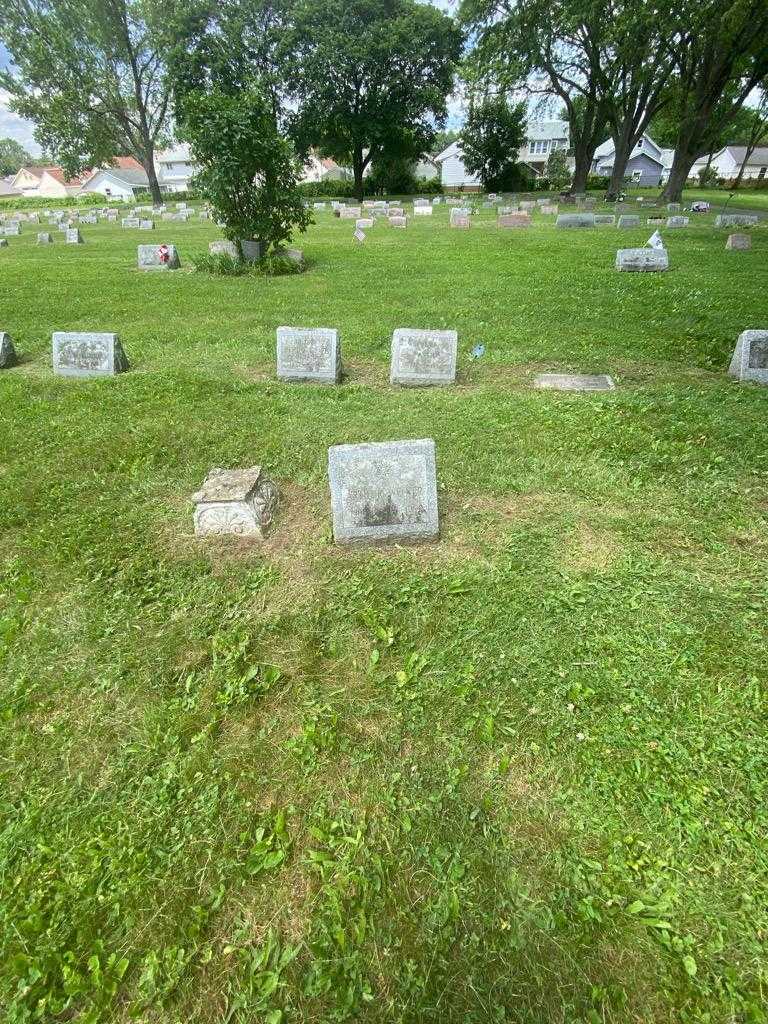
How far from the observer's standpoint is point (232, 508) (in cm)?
388

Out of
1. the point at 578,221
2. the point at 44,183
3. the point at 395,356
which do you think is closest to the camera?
the point at 395,356

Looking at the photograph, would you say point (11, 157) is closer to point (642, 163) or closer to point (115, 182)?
point (115, 182)

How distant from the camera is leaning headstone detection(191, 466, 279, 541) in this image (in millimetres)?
3871

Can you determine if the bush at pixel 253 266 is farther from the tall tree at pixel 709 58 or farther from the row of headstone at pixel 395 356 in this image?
the tall tree at pixel 709 58

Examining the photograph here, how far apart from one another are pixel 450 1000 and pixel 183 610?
8.06ft

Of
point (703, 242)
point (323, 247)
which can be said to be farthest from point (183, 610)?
point (703, 242)

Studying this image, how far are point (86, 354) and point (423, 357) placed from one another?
4462mm

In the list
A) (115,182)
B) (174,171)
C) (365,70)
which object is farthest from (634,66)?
(174,171)

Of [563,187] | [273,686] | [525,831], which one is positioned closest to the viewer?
[525,831]

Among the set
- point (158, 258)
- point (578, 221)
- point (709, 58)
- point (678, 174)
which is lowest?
point (158, 258)

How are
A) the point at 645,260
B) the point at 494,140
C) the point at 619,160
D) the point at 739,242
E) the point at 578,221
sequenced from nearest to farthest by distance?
the point at 645,260, the point at 739,242, the point at 578,221, the point at 619,160, the point at 494,140

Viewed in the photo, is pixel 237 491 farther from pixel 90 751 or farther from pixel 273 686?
pixel 90 751

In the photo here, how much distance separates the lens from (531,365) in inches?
278

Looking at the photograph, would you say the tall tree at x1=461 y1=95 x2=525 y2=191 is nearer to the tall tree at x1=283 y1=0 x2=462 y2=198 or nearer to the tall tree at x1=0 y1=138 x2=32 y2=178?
the tall tree at x1=283 y1=0 x2=462 y2=198
